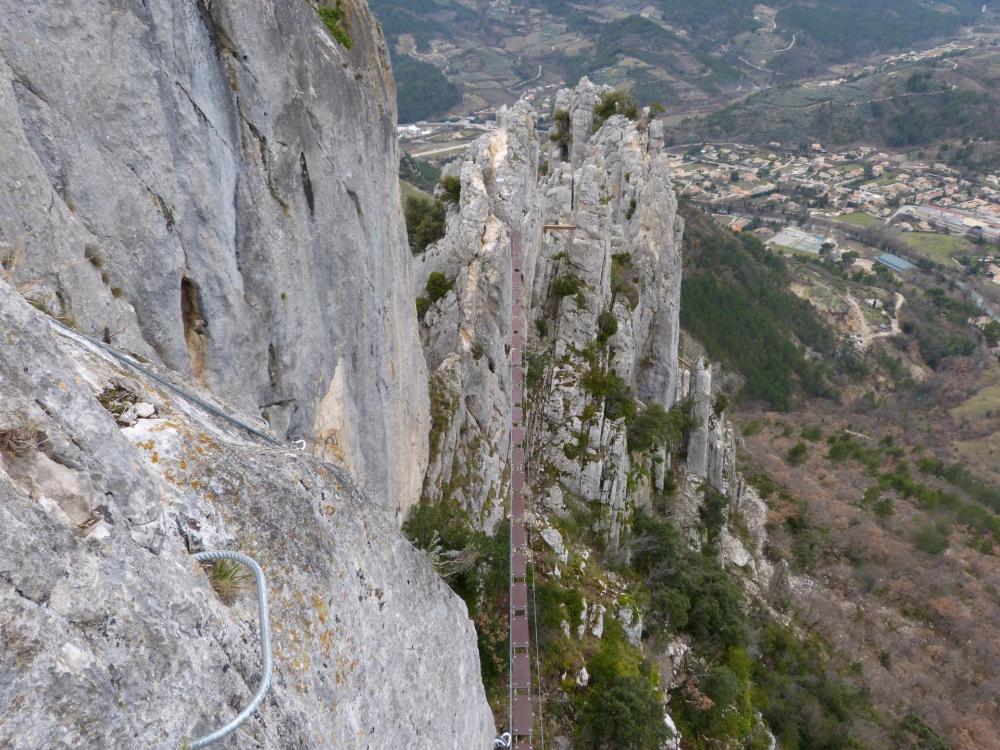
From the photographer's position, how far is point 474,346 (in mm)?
24609

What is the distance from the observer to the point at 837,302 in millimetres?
117500

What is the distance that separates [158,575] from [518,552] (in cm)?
2075

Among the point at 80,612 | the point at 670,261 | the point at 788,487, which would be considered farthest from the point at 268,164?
the point at 788,487

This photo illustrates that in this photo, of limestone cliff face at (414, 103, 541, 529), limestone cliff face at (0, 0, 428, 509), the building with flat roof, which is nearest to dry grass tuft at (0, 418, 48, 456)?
limestone cliff face at (0, 0, 428, 509)

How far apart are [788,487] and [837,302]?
71.2 metres

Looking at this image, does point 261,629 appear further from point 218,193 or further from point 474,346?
point 474,346

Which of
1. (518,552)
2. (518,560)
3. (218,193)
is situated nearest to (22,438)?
(218,193)

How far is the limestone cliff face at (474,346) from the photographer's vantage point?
22984 mm

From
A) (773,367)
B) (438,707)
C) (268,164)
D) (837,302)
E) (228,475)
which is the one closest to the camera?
(228,475)

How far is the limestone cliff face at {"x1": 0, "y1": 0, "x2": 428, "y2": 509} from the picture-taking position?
7.70 metres

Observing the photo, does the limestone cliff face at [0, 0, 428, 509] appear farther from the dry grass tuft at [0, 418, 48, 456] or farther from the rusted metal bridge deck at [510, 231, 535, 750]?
the rusted metal bridge deck at [510, 231, 535, 750]

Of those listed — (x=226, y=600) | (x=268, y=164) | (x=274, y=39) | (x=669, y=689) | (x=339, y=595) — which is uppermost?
(x=274, y=39)

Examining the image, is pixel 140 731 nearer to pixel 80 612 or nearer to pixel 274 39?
pixel 80 612

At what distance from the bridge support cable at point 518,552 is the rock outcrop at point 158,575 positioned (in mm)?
12405
